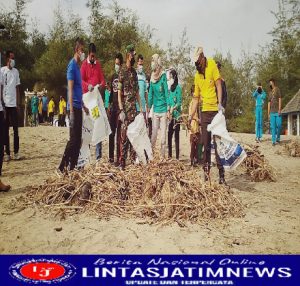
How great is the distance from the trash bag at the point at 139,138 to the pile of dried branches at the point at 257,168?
1.91 metres

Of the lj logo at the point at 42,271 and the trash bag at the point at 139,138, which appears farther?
the trash bag at the point at 139,138

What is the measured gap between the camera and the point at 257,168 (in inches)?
245

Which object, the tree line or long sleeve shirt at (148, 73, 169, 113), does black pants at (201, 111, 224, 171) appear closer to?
long sleeve shirt at (148, 73, 169, 113)

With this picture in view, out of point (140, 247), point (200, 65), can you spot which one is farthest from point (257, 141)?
point (140, 247)

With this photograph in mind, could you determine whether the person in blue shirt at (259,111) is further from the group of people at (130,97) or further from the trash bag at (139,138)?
the trash bag at (139,138)

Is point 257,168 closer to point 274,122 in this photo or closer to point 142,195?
point 142,195

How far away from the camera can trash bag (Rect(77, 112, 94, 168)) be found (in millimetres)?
5204

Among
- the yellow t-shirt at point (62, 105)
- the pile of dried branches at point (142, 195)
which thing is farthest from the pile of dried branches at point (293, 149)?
the yellow t-shirt at point (62, 105)

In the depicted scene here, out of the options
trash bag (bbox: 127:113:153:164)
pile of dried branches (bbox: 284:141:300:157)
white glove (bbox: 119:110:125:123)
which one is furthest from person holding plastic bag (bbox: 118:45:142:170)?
pile of dried branches (bbox: 284:141:300:157)

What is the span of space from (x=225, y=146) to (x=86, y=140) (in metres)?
1.98

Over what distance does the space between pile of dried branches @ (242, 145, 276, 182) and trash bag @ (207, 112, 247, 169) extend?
3.71 feet

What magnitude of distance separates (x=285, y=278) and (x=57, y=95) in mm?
28260

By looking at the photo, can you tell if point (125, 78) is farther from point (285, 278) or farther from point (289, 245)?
point (285, 278)

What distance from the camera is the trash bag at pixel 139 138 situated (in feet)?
A: 17.7
